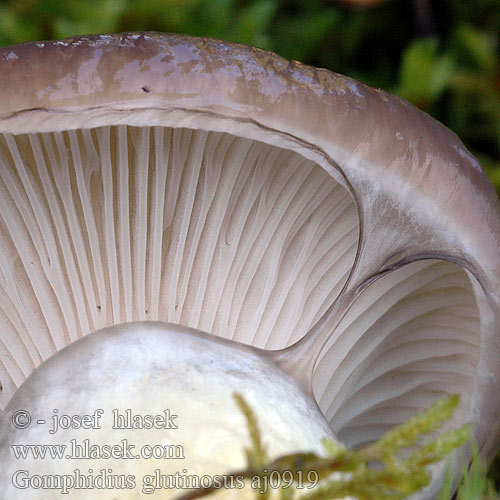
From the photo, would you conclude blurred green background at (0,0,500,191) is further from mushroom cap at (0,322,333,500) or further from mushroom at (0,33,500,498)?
mushroom cap at (0,322,333,500)

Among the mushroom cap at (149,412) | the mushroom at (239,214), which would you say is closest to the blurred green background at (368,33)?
the mushroom at (239,214)

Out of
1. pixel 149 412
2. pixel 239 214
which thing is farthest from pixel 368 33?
pixel 149 412

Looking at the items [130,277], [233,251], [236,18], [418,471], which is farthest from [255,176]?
[236,18]

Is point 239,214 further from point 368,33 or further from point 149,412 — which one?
point 368,33

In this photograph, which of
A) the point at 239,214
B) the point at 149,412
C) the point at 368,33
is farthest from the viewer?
the point at 368,33

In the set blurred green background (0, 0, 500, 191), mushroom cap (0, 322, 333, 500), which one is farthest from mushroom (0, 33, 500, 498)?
blurred green background (0, 0, 500, 191)
